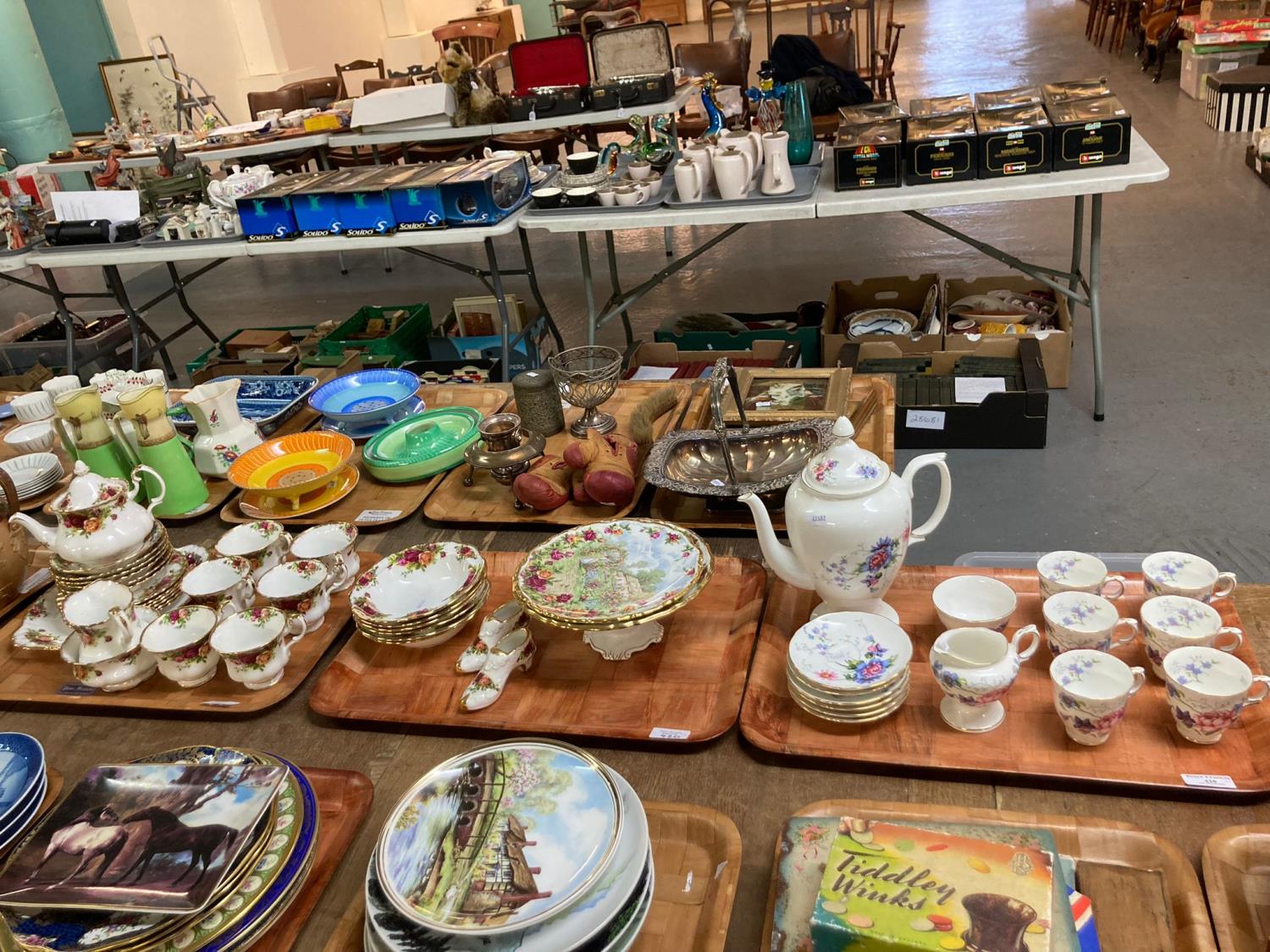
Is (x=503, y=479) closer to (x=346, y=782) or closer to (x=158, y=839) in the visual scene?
(x=346, y=782)

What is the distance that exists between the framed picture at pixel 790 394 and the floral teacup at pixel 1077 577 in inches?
22.4

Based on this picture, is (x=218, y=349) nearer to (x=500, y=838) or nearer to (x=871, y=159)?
(x=871, y=159)

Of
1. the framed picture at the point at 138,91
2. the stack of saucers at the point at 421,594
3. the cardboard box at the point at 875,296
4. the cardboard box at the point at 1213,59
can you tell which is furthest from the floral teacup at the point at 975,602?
the framed picture at the point at 138,91

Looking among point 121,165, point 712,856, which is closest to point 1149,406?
point 712,856

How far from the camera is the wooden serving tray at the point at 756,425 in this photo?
5.33 feet

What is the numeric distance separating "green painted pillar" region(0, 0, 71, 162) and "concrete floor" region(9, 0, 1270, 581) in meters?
1.29

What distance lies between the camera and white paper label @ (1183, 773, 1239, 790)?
3.31ft

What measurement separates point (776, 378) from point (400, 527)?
866mm

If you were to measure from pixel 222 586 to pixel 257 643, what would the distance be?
18 centimetres

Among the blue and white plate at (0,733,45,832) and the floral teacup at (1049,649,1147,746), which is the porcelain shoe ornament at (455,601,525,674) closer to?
the blue and white plate at (0,733,45,832)

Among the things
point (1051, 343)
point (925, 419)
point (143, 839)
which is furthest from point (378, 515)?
point (1051, 343)

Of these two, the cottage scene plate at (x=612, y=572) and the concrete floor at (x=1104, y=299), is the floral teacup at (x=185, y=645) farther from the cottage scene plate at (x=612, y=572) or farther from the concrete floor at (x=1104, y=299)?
the concrete floor at (x=1104, y=299)

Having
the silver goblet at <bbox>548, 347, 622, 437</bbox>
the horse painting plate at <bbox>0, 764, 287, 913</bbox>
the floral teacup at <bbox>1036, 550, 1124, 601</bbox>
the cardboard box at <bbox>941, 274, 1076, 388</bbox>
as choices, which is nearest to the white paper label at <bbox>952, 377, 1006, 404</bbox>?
the cardboard box at <bbox>941, 274, 1076, 388</bbox>

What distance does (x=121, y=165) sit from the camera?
16.6ft
